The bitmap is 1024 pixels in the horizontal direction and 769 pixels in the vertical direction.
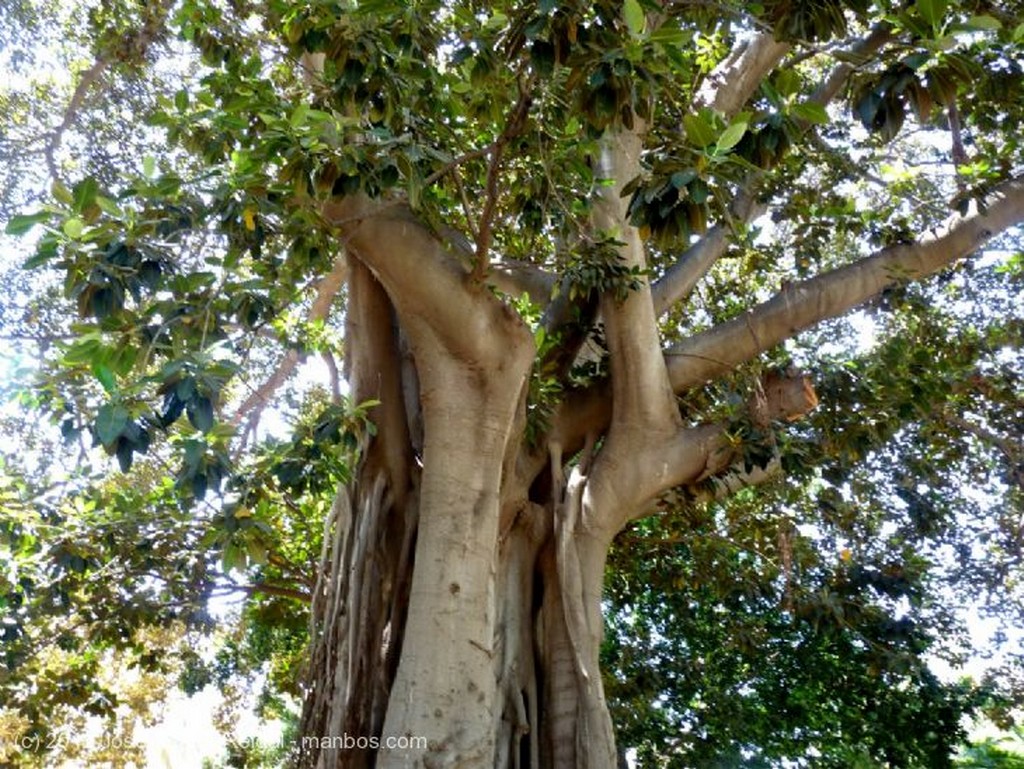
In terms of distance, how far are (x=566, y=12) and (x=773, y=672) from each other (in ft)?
Result: 20.7

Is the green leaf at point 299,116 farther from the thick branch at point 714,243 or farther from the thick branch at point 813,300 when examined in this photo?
the thick branch at point 714,243

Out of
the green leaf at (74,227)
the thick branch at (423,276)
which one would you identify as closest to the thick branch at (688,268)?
the thick branch at (423,276)

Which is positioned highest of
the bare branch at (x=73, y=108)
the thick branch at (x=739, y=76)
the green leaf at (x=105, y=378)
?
the bare branch at (x=73, y=108)

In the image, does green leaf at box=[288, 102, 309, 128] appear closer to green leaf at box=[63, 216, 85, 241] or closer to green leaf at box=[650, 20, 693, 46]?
green leaf at box=[63, 216, 85, 241]

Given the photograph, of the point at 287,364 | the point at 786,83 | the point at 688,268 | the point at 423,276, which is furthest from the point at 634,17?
the point at 287,364

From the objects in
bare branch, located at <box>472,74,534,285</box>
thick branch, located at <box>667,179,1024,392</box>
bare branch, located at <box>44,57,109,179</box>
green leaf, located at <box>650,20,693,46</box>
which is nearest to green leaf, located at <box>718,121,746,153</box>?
green leaf, located at <box>650,20,693,46</box>

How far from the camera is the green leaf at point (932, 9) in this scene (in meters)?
2.56

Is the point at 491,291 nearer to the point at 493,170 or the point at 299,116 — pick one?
the point at 493,170

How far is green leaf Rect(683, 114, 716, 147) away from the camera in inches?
102

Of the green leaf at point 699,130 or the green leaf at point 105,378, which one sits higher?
the green leaf at point 699,130

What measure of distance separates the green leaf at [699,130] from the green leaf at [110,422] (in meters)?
1.68

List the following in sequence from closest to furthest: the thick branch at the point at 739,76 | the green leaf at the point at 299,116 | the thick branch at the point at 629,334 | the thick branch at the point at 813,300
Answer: the green leaf at the point at 299,116, the thick branch at the point at 629,334, the thick branch at the point at 813,300, the thick branch at the point at 739,76

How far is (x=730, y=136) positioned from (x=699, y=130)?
3.4 inches

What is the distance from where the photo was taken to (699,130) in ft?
8.52
